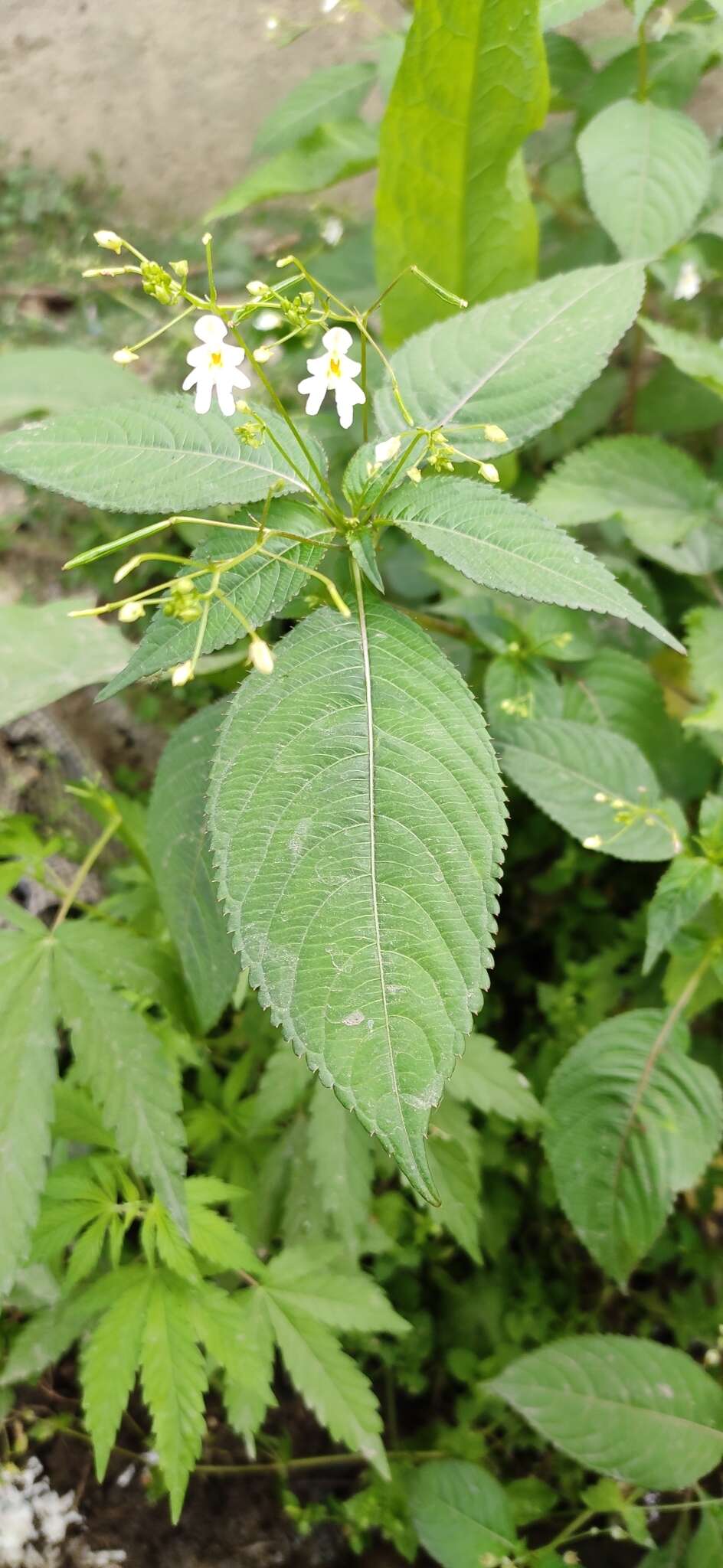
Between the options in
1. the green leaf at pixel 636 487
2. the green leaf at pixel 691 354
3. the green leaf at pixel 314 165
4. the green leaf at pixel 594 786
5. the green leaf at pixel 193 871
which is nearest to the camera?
the green leaf at pixel 193 871

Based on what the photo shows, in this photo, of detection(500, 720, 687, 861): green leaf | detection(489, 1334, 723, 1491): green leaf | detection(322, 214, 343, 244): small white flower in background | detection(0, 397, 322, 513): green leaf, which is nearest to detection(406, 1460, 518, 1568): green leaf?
detection(489, 1334, 723, 1491): green leaf

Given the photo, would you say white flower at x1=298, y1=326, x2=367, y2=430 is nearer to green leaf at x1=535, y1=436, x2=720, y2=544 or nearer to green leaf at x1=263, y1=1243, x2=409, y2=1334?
green leaf at x1=535, y1=436, x2=720, y2=544

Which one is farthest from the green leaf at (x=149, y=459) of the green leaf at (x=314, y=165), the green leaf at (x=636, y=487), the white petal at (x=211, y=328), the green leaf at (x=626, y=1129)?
the green leaf at (x=314, y=165)

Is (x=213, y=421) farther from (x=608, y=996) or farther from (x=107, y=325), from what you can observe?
(x=107, y=325)

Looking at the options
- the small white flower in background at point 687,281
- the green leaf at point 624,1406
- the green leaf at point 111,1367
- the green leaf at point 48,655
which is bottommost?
the green leaf at point 624,1406

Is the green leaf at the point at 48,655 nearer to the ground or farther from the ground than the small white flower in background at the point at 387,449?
nearer to the ground

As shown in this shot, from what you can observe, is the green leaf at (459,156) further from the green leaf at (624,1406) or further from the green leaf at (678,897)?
the green leaf at (624,1406)
